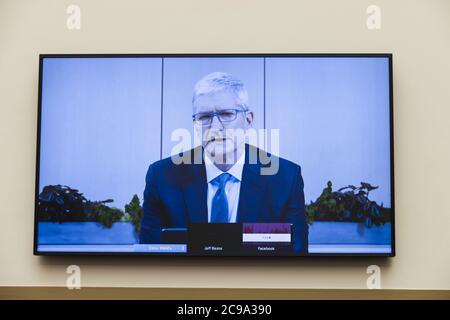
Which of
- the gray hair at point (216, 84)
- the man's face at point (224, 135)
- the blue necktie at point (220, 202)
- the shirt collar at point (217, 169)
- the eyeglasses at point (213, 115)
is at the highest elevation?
the gray hair at point (216, 84)

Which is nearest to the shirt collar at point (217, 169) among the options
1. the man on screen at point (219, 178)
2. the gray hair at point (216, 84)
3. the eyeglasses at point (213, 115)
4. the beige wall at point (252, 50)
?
the man on screen at point (219, 178)

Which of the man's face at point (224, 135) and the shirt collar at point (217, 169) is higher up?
the man's face at point (224, 135)

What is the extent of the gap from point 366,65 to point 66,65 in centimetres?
153

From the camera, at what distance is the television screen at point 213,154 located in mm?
2641

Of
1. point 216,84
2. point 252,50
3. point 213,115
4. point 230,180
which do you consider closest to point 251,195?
point 230,180

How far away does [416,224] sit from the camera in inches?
106

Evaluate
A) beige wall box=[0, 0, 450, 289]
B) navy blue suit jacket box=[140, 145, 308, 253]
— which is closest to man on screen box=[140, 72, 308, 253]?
navy blue suit jacket box=[140, 145, 308, 253]

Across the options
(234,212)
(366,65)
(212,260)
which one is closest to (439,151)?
(366,65)

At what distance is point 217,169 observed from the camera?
2693mm

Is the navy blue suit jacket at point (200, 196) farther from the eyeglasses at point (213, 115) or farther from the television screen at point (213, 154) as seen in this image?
the eyeglasses at point (213, 115)

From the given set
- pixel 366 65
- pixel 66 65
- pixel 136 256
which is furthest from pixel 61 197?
pixel 366 65
